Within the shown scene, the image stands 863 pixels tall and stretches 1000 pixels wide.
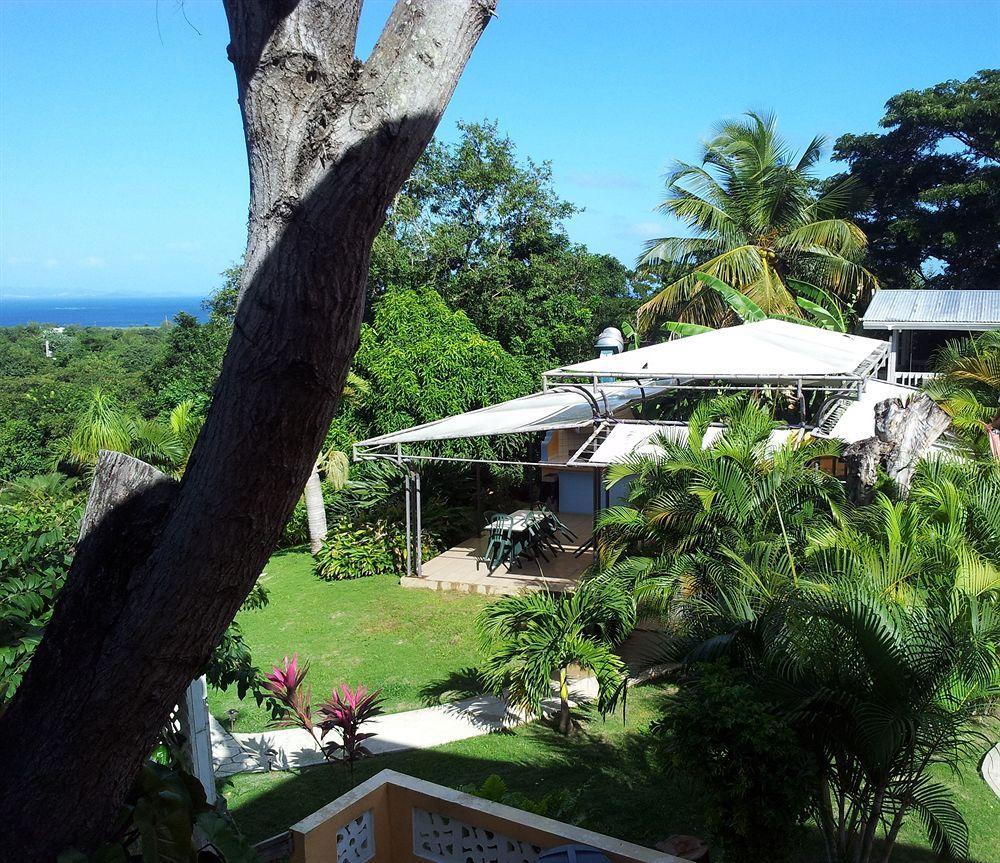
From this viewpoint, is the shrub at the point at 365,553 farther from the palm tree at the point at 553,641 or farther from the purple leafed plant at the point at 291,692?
the purple leafed plant at the point at 291,692

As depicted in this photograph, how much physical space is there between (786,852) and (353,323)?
411 centimetres

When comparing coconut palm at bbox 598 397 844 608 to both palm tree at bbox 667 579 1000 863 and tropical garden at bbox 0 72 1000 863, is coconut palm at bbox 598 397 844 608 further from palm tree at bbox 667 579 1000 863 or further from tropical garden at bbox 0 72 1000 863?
palm tree at bbox 667 579 1000 863

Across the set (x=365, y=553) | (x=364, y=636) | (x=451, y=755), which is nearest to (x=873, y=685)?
(x=451, y=755)

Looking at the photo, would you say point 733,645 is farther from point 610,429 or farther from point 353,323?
point 610,429

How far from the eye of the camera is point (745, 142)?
852 inches

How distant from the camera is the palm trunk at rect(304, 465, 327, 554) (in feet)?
50.0

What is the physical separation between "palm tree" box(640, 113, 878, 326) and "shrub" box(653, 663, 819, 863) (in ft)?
53.5

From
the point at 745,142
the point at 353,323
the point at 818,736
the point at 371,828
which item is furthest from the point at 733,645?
the point at 745,142

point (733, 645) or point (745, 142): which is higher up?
point (745, 142)

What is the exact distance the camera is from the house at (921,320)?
66.8 feet

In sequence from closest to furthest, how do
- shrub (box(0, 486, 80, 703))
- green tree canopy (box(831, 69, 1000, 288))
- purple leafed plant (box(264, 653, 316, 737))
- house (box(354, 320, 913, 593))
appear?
shrub (box(0, 486, 80, 703)), purple leafed plant (box(264, 653, 316, 737)), house (box(354, 320, 913, 593)), green tree canopy (box(831, 69, 1000, 288))

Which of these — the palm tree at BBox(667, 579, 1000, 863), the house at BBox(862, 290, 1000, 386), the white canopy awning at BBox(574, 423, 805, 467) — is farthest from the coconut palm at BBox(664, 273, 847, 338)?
the palm tree at BBox(667, 579, 1000, 863)

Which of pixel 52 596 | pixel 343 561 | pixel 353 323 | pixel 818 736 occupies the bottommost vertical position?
pixel 343 561

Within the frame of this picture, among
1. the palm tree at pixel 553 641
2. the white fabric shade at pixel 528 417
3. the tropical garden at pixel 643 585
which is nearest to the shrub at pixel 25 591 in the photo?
the tropical garden at pixel 643 585
